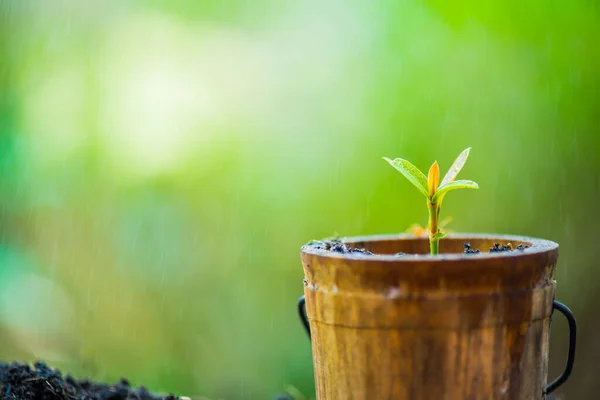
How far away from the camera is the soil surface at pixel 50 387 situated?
1.29 meters

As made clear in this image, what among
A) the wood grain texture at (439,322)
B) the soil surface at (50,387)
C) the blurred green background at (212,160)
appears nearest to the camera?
the wood grain texture at (439,322)

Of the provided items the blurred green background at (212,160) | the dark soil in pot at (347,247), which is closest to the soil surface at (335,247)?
the dark soil in pot at (347,247)

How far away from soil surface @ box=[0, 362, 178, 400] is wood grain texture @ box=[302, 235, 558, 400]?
56 centimetres

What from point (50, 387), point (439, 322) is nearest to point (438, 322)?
point (439, 322)

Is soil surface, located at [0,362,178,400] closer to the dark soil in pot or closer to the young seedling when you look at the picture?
the dark soil in pot

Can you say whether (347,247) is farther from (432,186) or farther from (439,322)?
(439,322)

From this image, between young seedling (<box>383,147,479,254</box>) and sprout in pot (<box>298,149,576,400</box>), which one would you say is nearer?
sprout in pot (<box>298,149,576,400</box>)

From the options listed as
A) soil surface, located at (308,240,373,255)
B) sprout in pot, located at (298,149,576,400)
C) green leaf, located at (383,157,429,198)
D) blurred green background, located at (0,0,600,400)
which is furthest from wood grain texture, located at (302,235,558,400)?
blurred green background, located at (0,0,600,400)

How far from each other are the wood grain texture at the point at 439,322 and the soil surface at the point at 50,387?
1.85 ft

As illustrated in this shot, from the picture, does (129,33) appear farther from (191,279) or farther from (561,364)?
(561,364)

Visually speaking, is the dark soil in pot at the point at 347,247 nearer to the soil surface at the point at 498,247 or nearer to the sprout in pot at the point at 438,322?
the soil surface at the point at 498,247

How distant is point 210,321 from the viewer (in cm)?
380

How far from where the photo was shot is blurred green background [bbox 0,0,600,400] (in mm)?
3344

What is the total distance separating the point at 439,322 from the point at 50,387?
0.81 metres
